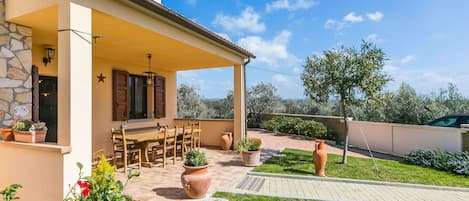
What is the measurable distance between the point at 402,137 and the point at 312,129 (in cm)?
407

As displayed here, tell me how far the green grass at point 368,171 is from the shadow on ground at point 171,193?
7.74 ft

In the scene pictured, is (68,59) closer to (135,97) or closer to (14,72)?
(14,72)

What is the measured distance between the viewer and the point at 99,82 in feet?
25.3

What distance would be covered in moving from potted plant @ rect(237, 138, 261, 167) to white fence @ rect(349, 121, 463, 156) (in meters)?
5.88

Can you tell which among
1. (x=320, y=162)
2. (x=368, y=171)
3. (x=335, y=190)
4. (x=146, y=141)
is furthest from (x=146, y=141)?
(x=368, y=171)

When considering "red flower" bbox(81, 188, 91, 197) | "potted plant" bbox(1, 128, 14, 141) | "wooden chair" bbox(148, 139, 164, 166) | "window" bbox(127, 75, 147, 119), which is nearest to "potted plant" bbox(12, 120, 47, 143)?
"potted plant" bbox(1, 128, 14, 141)

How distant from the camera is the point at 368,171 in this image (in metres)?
6.71

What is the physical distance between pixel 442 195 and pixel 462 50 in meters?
10.5

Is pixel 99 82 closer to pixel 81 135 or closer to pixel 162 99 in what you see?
pixel 162 99

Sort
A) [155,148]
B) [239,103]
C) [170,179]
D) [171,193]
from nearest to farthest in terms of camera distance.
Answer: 1. [171,193]
2. [170,179]
3. [155,148]
4. [239,103]

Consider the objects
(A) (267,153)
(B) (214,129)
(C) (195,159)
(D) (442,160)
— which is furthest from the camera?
(B) (214,129)

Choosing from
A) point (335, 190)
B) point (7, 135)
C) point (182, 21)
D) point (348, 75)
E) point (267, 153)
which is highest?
point (182, 21)

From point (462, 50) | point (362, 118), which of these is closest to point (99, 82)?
point (362, 118)

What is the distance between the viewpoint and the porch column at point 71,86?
3.22m
